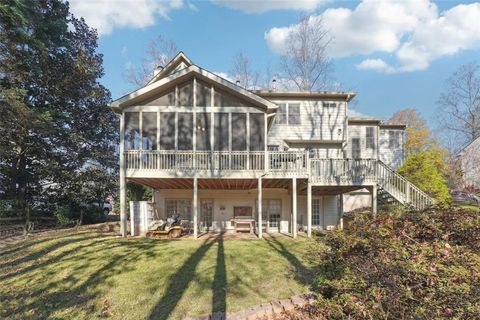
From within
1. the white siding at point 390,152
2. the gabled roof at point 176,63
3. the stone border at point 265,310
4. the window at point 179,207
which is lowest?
the stone border at point 265,310

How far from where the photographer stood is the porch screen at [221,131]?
43.8 feet

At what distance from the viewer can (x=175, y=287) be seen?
6.37 metres

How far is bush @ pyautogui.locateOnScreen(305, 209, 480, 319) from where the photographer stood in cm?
341

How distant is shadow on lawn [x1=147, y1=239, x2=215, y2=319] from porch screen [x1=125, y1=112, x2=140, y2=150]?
20.7 feet

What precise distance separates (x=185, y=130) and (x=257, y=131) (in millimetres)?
3287

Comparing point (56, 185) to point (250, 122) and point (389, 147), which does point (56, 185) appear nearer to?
point (250, 122)

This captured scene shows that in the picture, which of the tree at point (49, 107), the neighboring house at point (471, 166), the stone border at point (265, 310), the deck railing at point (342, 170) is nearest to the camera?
the stone border at point (265, 310)

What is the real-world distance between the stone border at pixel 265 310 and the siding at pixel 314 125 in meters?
13.8

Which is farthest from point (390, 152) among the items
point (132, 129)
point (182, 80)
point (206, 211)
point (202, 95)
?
point (132, 129)

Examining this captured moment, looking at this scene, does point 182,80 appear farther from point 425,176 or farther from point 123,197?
point 425,176

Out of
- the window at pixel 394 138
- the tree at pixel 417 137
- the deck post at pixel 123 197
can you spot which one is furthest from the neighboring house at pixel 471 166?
the deck post at pixel 123 197

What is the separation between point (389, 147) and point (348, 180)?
12.2m

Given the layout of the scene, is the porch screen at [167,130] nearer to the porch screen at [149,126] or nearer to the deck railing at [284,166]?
the porch screen at [149,126]

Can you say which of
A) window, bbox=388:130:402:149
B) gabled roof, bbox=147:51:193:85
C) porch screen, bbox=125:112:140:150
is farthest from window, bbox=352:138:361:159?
porch screen, bbox=125:112:140:150
